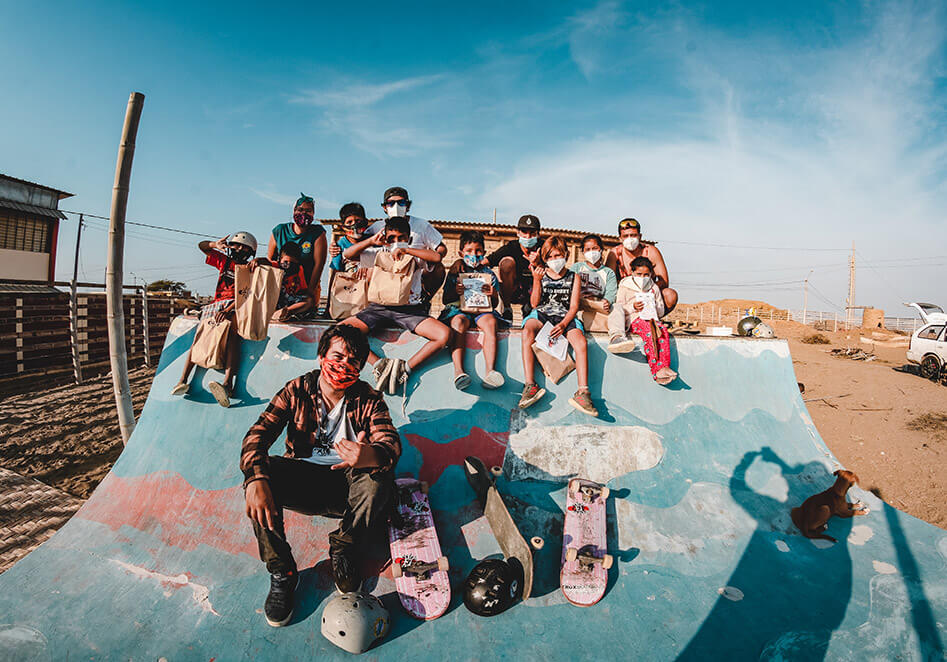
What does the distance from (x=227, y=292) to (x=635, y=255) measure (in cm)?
479

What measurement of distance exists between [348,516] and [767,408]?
4505mm

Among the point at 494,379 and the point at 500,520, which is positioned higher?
the point at 494,379

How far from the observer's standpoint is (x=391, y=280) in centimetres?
434

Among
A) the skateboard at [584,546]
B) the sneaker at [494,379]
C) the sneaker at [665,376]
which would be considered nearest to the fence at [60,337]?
the sneaker at [494,379]

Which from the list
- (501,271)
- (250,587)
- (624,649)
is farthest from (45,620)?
(501,271)

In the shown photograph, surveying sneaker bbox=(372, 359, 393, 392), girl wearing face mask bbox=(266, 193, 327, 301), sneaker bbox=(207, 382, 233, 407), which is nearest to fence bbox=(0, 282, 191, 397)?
girl wearing face mask bbox=(266, 193, 327, 301)

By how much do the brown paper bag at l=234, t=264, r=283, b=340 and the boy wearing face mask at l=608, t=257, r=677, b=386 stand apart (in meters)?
3.51

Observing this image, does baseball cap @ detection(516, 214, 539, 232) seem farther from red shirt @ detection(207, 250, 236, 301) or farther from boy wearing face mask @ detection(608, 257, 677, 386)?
red shirt @ detection(207, 250, 236, 301)

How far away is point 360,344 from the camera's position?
2.85 m

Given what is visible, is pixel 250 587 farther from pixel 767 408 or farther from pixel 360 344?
pixel 767 408

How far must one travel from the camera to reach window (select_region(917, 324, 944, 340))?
1274 centimetres

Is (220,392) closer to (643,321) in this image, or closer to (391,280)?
(391,280)

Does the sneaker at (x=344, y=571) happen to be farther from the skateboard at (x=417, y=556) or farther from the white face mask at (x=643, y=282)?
the white face mask at (x=643, y=282)

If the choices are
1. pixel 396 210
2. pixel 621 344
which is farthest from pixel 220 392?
pixel 621 344
